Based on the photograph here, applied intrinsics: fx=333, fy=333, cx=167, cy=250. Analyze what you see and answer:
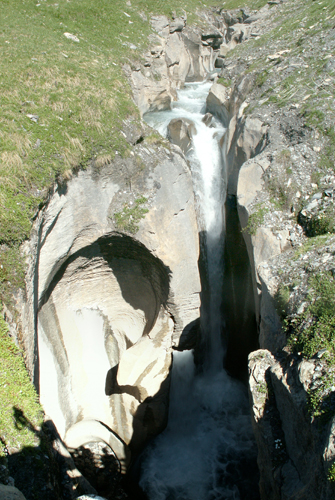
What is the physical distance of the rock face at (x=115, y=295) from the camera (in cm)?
918

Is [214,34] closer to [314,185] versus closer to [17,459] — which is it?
[314,185]

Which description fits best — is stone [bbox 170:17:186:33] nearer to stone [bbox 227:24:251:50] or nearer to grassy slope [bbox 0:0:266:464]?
stone [bbox 227:24:251:50]

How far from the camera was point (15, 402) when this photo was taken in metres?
5.21

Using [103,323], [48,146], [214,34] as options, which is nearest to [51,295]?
[103,323]

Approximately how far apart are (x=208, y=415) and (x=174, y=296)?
480cm

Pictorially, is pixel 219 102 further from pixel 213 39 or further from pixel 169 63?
pixel 213 39

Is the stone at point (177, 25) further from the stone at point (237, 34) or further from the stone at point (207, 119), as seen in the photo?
the stone at point (207, 119)

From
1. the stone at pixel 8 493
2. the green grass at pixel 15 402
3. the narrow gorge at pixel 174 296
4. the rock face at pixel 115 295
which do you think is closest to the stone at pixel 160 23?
the narrow gorge at pixel 174 296

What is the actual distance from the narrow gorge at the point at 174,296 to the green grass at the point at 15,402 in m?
0.51

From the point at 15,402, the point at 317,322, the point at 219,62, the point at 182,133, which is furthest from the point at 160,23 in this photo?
the point at 15,402

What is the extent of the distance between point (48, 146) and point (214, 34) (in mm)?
21282

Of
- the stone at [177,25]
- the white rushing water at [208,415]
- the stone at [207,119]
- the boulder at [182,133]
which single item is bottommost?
the white rushing water at [208,415]

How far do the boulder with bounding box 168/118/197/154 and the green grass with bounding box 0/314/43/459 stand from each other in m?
9.94

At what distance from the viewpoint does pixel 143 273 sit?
1112 centimetres
